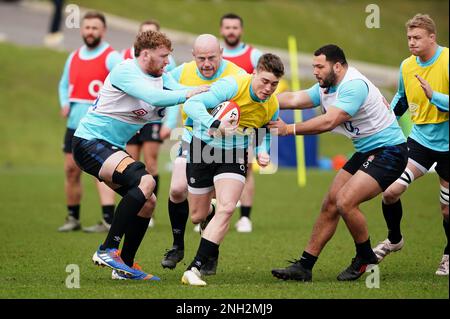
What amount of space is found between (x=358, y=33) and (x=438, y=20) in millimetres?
7130

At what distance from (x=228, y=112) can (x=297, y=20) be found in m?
26.8

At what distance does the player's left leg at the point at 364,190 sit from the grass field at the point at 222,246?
26 centimetres

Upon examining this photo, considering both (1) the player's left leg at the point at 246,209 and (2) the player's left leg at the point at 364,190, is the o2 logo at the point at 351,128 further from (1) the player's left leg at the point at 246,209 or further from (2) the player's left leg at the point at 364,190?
(1) the player's left leg at the point at 246,209

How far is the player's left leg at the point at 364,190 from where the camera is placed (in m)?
8.83

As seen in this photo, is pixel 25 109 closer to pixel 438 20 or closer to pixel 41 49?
pixel 41 49

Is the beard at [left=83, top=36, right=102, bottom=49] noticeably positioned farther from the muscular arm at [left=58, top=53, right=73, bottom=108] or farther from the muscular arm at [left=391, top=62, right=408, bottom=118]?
the muscular arm at [left=391, top=62, right=408, bottom=118]

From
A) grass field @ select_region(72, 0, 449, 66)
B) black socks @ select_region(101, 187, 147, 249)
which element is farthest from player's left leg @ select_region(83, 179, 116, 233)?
grass field @ select_region(72, 0, 449, 66)

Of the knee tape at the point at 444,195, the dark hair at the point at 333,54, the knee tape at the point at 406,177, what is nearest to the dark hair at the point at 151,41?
the dark hair at the point at 333,54

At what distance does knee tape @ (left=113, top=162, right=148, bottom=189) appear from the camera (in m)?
8.82

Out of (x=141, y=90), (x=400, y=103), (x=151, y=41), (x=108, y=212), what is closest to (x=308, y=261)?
(x=400, y=103)

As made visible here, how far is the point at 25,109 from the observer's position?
24547 millimetres

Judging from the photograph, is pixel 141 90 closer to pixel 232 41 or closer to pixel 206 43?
pixel 206 43

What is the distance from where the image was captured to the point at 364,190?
348 inches
